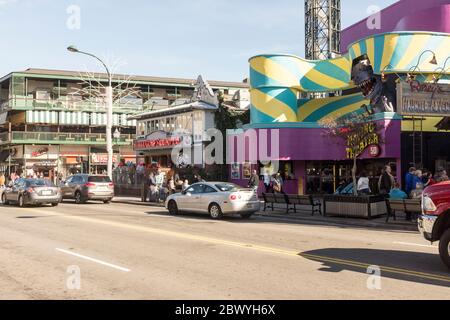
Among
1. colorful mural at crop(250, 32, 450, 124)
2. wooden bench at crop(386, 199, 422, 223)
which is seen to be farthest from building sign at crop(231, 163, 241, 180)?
wooden bench at crop(386, 199, 422, 223)

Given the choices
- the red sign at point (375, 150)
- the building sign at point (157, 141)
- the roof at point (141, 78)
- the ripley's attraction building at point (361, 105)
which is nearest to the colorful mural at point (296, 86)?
the ripley's attraction building at point (361, 105)

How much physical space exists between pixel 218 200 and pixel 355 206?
4.97 meters

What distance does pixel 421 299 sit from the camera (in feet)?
20.8

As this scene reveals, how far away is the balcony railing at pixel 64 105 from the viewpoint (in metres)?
58.0

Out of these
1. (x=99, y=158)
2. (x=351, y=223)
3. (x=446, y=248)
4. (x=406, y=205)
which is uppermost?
(x=99, y=158)

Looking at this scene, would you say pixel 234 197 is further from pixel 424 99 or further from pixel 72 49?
pixel 72 49

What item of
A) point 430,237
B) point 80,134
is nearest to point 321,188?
point 430,237

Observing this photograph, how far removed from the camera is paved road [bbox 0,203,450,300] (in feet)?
22.3

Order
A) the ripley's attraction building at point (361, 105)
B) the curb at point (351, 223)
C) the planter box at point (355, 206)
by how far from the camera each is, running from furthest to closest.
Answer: the ripley's attraction building at point (361, 105) → the planter box at point (355, 206) → the curb at point (351, 223)

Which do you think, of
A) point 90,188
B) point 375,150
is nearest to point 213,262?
point 375,150

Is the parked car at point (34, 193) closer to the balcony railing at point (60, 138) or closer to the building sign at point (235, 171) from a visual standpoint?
the building sign at point (235, 171)

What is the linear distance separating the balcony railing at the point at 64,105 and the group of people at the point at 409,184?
44827 mm

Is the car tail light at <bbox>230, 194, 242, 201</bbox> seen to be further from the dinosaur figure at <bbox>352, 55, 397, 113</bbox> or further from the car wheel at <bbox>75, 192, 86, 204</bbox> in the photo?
the car wheel at <bbox>75, 192, 86, 204</bbox>

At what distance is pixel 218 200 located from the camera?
17578 mm
